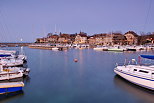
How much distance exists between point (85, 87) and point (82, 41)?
438ft

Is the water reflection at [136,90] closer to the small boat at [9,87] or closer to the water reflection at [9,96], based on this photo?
the water reflection at [9,96]

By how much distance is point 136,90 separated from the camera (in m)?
14.7

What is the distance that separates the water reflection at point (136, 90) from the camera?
12938 mm

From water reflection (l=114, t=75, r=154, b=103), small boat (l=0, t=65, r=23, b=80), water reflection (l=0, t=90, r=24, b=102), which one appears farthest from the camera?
small boat (l=0, t=65, r=23, b=80)

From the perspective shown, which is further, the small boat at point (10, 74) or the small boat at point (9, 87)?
the small boat at point (10, 74)

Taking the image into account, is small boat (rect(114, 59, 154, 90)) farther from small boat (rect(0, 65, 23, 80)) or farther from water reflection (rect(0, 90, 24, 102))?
small boat (rect(0, 65, 23, 80))

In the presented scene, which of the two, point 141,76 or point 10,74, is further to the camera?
point 10,74

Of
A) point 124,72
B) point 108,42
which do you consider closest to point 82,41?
point 108,42

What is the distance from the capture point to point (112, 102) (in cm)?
1220

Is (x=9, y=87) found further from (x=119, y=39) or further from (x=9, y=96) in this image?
(x=119, y=39)

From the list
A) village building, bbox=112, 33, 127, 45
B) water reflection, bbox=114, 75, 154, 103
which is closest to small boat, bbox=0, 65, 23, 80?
water reflection, bbox=114, 75, 154, 103

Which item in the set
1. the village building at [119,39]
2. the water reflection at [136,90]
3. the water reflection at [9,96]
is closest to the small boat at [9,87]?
the water reflection at [9,96]

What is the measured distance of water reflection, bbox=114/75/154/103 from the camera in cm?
1294

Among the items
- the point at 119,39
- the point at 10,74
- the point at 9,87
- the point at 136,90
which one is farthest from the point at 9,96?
the point at 119,39
